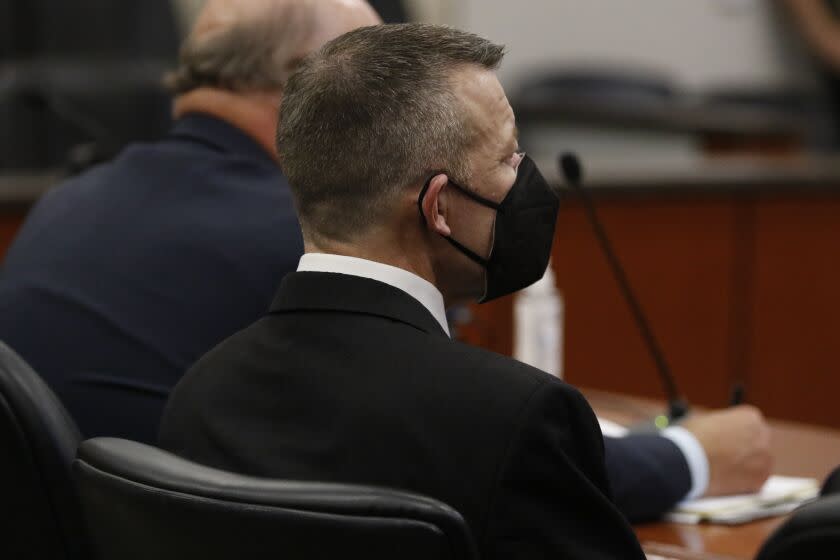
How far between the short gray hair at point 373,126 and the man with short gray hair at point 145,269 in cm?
45

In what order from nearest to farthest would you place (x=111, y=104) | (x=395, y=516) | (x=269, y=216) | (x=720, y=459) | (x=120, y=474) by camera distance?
(x=395, y=516)
(x=120, y=474)
(x=720, y=459)
(x=269, y=216)
(x=111, y=104)

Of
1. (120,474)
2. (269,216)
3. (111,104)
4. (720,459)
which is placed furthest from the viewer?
(111,104)

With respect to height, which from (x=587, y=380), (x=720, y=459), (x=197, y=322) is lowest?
(x=587, y=380)

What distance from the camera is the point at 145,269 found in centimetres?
181

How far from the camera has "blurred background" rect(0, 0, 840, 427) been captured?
144 inches

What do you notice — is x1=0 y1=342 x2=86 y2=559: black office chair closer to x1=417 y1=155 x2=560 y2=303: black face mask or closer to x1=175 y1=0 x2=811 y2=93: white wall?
x1=417 y1=155 x2=560 y2=303: black face mask

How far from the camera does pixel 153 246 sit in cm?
182

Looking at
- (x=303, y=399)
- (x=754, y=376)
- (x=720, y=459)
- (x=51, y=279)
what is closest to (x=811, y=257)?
(x=754, y=376)

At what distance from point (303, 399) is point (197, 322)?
0.60 m

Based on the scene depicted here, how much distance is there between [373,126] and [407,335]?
20 centimetres

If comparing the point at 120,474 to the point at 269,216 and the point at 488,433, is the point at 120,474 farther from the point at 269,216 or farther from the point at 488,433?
the point at 269,216

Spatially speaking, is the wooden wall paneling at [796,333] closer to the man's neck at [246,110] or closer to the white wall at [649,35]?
the man's neck at [246,110]

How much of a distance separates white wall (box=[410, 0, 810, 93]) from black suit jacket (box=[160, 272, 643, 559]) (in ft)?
19.0

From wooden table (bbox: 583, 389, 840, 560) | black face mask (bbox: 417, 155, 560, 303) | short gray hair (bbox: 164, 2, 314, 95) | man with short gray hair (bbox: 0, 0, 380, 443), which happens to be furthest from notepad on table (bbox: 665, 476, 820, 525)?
short gray hair (bbox: 164, 2, 314, 95)
